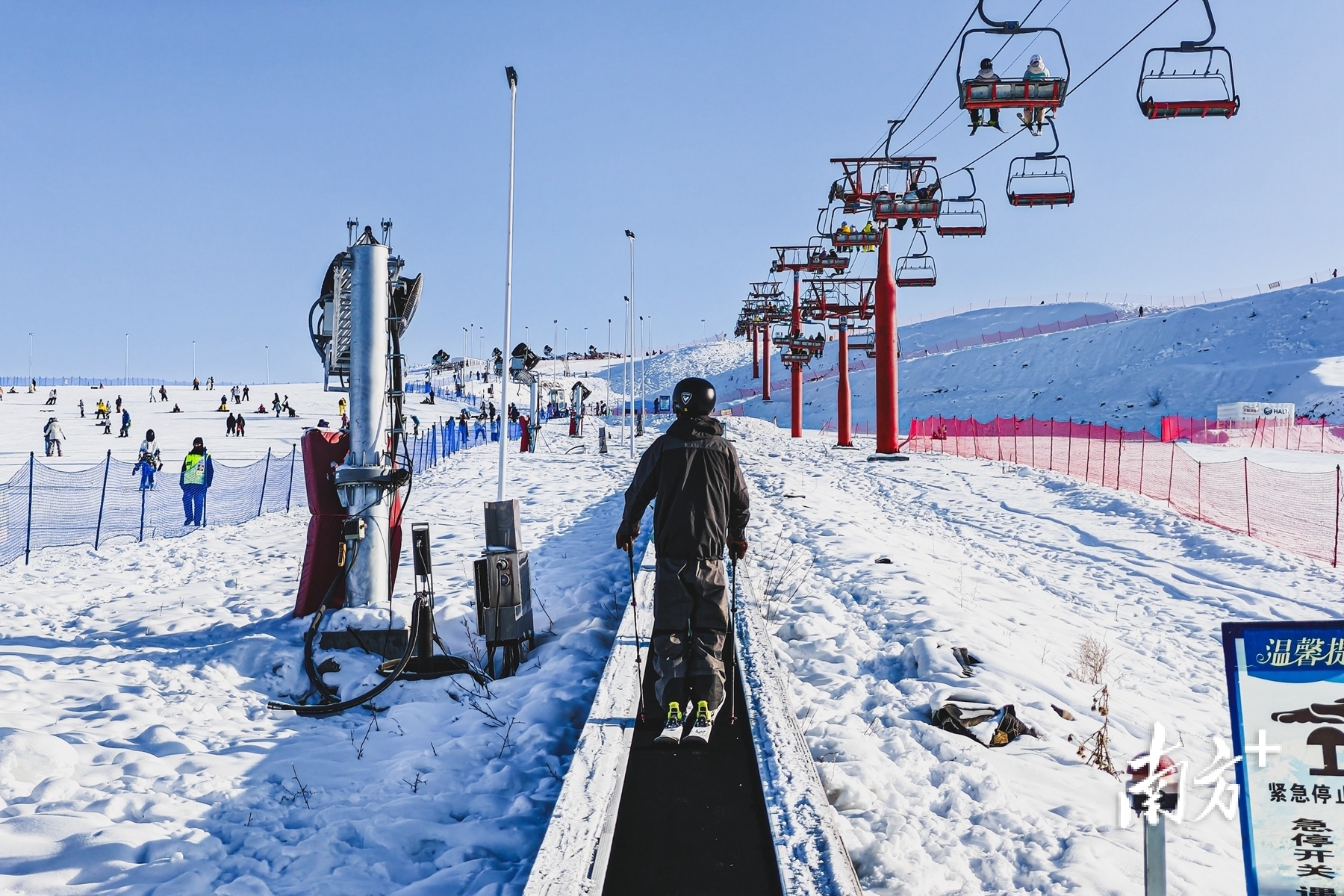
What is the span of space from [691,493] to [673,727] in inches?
56.4

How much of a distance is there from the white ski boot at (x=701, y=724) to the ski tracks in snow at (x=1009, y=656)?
672 mm

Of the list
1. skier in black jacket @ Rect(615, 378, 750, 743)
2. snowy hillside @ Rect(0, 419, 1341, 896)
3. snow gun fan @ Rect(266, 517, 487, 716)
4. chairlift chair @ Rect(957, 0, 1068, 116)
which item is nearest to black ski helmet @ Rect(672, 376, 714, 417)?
skier in black jacket @ Rect(615, 378, 750, 743)

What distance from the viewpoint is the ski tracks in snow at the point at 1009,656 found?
4281 mm

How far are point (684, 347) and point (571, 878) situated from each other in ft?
577

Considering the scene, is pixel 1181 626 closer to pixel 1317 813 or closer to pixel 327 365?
pixel 1317 813

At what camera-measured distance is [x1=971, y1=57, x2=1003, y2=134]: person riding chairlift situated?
12.7m

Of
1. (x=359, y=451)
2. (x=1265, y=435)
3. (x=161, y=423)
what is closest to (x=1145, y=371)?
(x=1265, y=435)

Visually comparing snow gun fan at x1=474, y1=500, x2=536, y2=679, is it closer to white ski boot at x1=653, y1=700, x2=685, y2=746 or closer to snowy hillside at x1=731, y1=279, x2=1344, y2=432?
white ski boot at x1=653, y1=700, x2=685, y2=746

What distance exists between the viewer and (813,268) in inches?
1457

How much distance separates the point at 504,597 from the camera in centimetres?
747

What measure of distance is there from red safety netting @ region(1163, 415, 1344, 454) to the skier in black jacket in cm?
3810

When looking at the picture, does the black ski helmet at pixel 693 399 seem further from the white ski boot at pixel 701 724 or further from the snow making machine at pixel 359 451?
the snow making machine at pixel 359 451

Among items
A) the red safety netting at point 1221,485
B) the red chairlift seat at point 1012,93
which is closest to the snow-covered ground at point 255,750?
the red chairlift seat at point 1012,93

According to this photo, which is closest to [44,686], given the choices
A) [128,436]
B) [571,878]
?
[571,878]
